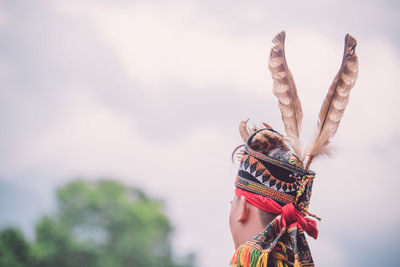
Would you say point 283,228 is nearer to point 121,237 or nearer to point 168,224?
point 121,237

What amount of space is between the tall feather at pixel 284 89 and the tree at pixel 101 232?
3032 cm

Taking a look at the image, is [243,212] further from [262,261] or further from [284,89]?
[284,89]

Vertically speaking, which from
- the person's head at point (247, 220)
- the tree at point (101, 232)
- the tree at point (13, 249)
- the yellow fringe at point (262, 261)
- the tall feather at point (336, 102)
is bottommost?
the yellow fringe at point (262, 261)

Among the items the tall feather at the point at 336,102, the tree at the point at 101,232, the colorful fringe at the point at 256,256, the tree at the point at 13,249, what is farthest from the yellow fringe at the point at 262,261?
the tree at the point at 101,232

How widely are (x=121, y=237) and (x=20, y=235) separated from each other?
25.3 feet

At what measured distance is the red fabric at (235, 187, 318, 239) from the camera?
2.99 meters

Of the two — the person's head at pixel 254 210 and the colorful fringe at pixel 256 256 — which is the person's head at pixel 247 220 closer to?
the person's head at pixel 254 210

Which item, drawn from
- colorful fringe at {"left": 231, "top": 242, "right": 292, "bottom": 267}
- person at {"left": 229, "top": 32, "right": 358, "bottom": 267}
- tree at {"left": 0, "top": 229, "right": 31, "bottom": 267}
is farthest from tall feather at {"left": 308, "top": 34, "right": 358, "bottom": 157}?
tree at {"left": 0, "top": 229, "right": 31, "bottom": 267}

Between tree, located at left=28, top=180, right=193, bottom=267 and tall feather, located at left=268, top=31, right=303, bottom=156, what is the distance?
30325mm

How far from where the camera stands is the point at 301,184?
310 centimetres

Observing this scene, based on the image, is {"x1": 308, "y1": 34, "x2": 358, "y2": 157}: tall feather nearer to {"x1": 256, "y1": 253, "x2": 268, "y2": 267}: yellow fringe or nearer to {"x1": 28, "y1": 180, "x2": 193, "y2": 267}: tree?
{"x1": 256, "y1": 253, "x2": 268, "y2": 267}: yellow fringe

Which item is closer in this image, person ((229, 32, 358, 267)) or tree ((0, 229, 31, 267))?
person ((229, 32, 358, 267))

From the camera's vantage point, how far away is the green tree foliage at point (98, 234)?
1240 inches

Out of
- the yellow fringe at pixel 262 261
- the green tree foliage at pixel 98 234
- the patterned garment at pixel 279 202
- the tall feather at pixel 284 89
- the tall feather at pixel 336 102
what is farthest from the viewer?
the green tree foliage at pixel 98 234
